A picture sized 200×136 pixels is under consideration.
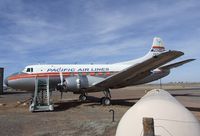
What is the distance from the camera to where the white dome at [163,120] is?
3596 millimetres

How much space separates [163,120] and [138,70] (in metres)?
15.9

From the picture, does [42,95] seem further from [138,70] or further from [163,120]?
[163,120]

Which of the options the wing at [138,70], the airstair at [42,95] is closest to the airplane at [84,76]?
the wing at [138,70]

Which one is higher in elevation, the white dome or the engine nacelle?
the engine nacelle

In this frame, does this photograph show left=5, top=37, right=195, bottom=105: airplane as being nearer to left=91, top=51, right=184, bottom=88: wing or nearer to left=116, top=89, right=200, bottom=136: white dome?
left=91, top=51, right=184, bottom=88: wing

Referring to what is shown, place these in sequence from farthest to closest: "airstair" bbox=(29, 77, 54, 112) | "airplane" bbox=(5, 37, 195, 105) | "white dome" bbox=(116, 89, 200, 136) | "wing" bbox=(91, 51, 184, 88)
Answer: "airplane" bbox=(5, 37, 195, 105) < "airstair" bbox=(29, 77, 54, 112) < "wing" bbox=(91, 51, 184, 88) < "white dome" bbox=(116, 89, 200, 136)

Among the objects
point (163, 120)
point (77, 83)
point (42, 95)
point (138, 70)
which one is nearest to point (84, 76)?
point (77, 83)

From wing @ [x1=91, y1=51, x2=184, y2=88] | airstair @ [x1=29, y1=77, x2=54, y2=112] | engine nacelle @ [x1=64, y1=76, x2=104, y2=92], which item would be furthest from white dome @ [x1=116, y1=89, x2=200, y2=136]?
engine nacelle @ [x1=64, y1=76, x2=104, y2=92]

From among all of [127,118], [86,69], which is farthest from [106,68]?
[127,118]

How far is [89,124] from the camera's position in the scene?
1230 centimetres

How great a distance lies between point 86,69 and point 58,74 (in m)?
2.70

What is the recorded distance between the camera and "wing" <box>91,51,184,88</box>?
16.7 metres

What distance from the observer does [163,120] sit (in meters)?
3.73

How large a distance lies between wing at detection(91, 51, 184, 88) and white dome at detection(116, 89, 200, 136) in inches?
483
